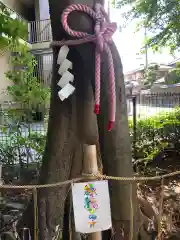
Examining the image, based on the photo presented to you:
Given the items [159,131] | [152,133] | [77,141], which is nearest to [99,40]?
[77,141]

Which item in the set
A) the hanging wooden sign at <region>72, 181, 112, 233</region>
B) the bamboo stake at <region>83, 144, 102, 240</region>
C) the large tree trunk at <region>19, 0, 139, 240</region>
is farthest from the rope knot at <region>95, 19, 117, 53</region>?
the hanging wooden sign at <region>72, 181, 112, 233</region>

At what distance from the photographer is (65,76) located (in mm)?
1371

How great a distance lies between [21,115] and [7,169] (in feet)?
2.77

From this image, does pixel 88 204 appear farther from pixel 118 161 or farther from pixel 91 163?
pixel 118 161

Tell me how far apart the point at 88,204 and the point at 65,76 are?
65 centimetres

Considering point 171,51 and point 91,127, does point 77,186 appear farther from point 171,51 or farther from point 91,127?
point 171,51

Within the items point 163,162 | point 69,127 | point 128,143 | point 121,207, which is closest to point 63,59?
point 69,127

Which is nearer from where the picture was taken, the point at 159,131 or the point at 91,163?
the point at 91,163

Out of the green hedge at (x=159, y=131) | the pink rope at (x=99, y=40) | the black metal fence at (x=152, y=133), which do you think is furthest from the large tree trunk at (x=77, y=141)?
the green hedge at (x=159, y=131)

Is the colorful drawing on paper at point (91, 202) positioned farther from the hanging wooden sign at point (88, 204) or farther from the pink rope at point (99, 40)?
the pink rope at point (99, 40)

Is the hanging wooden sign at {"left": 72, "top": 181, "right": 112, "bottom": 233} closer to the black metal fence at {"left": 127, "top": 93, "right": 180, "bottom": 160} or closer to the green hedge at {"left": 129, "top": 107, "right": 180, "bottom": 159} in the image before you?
the black metal fence at {"left": 127, "top": 93, "right": 180, "bottom": 160}

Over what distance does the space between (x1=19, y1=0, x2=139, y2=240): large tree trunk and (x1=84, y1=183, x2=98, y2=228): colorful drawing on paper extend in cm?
25

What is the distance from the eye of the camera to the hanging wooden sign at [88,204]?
49.3 inches

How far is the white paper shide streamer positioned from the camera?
1.36 m
